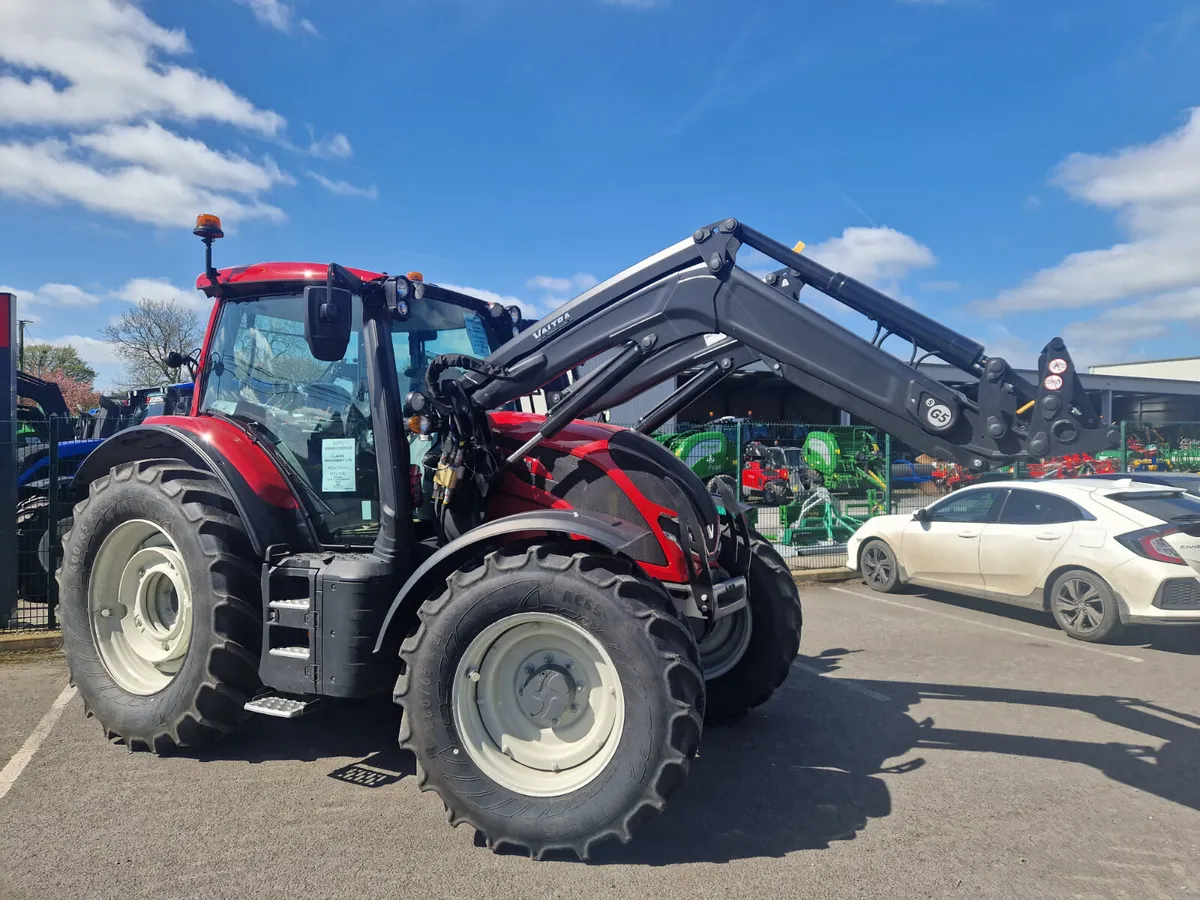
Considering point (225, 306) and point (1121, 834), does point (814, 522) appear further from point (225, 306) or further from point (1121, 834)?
point (225, 306)

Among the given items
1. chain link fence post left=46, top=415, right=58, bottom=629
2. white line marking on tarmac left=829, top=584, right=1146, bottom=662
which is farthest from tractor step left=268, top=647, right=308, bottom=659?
white line marking on tarmac left=829, top=584, right=1146, bottom=662

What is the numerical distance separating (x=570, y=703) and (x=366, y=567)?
3.99 feet

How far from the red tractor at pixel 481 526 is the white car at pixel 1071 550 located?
4.10 metres

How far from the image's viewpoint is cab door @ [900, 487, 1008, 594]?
8.43 m

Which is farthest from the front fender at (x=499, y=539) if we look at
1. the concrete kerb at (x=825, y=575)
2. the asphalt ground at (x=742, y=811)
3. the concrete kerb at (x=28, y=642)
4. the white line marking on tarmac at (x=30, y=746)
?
the concrete kerb at (x=825, y=575)

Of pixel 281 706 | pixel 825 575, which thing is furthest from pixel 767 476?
pixel 281 706

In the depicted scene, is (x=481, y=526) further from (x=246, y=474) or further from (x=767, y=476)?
(x=767, y=476)

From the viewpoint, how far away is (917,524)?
9.20 meters

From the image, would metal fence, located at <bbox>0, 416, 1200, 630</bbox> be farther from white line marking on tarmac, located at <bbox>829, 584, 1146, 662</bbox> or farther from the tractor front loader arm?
the tractor front loader arm

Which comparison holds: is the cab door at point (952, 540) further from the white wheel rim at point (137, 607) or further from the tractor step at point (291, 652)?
the white wheel rim at point (137, 607)

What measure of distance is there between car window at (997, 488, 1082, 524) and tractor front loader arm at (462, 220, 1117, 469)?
5.07m

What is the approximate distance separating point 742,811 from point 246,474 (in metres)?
3.07

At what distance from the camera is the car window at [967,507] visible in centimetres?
848

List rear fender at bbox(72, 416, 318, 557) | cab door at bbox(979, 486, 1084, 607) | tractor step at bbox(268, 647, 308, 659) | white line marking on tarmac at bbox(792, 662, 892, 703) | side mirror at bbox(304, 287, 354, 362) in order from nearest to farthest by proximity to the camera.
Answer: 1. side mirror at bbox(304, 287, 354, 362)
2. tractor step at bbox(268, 647, 308, 659)
3. rear fender at bbox(72, 416, 318, 557)
4. white line marking on tarmac at bbox(792, 662, 892, 703)
5. cab door at bbox(979, 486, 1084, 607)
